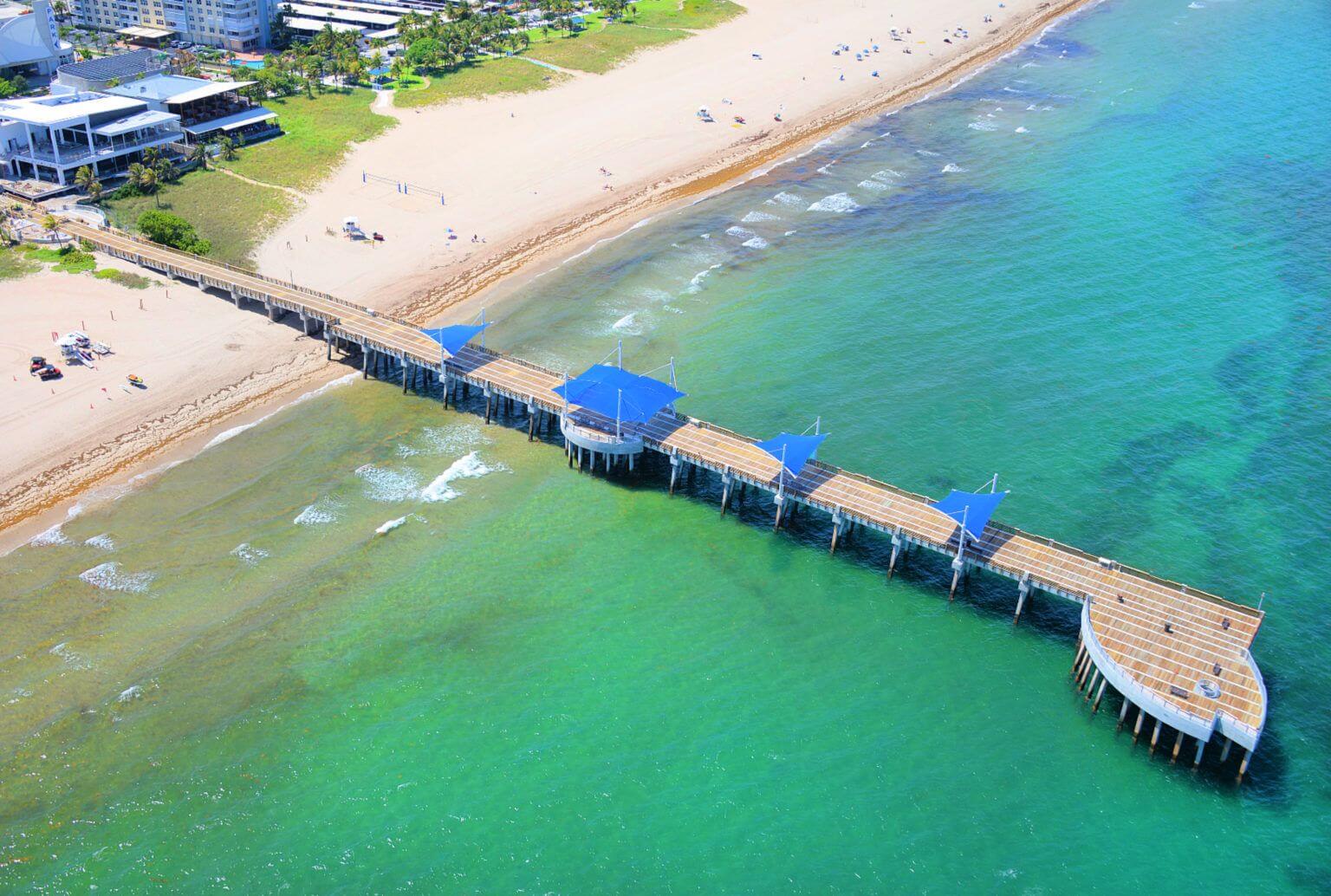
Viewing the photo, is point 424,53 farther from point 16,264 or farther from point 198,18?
point 16,264

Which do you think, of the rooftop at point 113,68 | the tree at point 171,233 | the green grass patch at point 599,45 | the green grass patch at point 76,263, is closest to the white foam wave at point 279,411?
the tree at point 171,233

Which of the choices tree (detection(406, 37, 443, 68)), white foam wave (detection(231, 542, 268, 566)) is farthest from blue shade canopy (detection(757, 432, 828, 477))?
tree (detection(406, 37, 443, 68))

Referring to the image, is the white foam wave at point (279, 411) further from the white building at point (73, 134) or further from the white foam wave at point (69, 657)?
the white building at point (73, 134)

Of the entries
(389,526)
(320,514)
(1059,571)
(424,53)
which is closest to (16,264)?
(320,514)

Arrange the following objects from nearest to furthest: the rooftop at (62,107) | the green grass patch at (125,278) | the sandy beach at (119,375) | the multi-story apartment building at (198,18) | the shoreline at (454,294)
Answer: the shoreline at (454,294)
the sandy beach at (119,375)
the green grass patch at (125,278)
the rooftop at (62,107)
the multi-story apartment building at (198,18)

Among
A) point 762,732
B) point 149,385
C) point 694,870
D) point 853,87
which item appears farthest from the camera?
point 853,87

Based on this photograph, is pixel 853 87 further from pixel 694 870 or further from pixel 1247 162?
pixel 694 870

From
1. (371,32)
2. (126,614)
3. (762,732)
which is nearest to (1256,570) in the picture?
(762,732)

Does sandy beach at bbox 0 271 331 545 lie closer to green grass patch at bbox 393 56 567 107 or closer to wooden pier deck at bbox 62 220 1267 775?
wooden pier deck at bbox 62 220 1267 775
